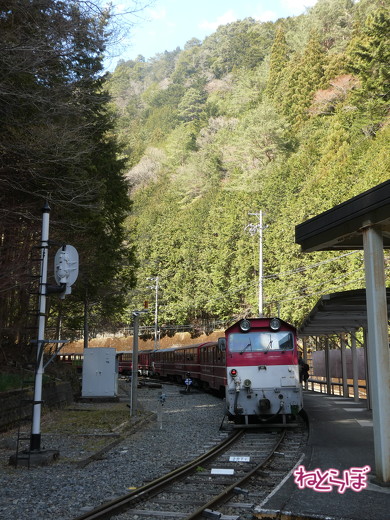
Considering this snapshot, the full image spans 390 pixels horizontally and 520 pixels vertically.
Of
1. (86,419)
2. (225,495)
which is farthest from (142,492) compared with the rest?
(86,419)

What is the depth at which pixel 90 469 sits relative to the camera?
957cm

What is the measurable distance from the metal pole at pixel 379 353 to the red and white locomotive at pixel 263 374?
20.1 feet

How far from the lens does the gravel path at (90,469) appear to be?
7.07 metres

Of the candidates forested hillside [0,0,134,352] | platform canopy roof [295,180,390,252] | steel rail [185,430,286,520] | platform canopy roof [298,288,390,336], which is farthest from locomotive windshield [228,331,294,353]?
forested hillside [0,0,134,352]

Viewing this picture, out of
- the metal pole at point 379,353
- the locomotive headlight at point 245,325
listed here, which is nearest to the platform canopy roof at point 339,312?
the locomotive headlight at point 245,325

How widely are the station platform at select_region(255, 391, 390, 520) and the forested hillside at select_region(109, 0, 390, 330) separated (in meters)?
14.9

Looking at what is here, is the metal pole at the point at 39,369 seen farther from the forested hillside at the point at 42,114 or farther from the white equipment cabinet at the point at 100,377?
the white equipment cabinet at the point at 100,377

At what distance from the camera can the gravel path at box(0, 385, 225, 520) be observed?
23.2 feet

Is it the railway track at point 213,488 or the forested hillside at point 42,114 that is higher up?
the forested hillside at point 42,114

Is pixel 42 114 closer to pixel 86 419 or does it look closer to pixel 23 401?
pixel 23 401

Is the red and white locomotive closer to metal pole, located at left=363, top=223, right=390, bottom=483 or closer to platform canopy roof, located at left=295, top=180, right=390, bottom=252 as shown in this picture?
platform canopy roof, located at left=295, top=180, right=390, bottom=252

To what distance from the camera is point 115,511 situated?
658cm

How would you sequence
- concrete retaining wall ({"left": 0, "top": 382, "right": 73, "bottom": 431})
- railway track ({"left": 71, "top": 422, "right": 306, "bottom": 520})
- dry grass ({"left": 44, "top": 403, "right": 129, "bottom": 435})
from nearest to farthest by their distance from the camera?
railway track ({"left": 71, "top": 422, "right": 306, "bottom": 520})
concrete retaining wall ({"left": 0, "top": 382, "right": 73, "bottom": 431})
dry grass ({"left": 44, "top": 403, "right": 129, "bottom": 435})

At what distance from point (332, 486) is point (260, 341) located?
6.95 m
